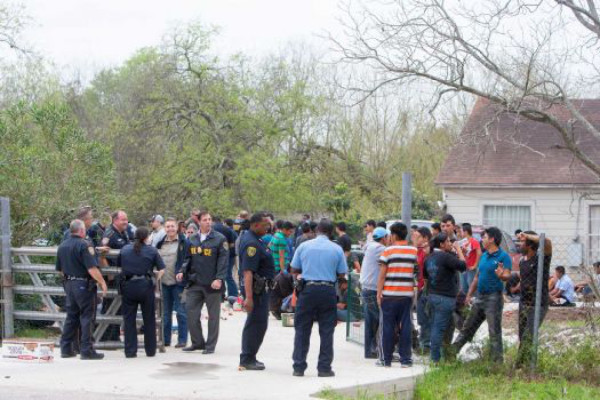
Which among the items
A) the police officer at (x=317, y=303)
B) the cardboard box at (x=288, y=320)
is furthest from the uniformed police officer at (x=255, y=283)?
the cardboard box at (x=288, y=320)

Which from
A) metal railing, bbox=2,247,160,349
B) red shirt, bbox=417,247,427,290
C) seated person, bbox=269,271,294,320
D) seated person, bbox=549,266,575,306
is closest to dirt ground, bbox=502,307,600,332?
seated person, bbox=549,266,575,306

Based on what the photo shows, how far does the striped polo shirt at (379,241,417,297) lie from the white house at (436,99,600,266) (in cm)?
1635

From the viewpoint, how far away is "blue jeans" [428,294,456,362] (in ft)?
41.1

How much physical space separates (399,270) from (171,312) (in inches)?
154

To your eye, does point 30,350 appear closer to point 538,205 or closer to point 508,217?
point 508,217

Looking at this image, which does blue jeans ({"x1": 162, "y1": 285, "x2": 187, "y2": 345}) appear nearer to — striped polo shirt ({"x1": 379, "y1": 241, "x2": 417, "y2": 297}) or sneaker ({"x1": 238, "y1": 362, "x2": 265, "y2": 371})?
sneaker ({"x1": 238, "y1": 362, "x2": 265, "y2": 371})

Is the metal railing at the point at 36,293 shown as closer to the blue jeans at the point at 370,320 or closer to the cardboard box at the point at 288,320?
the blue jeans at the point at 370,320

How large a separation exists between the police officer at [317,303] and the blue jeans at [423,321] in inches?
82.8

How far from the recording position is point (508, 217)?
1160 inches

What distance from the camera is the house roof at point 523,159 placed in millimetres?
29109

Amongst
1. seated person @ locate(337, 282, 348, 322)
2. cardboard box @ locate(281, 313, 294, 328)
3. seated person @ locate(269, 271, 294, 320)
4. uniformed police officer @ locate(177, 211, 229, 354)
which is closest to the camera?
uniformed police officer @ locate(177, 211, 229, 354)

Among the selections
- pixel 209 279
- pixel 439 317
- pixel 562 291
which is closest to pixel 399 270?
pixel 439 317

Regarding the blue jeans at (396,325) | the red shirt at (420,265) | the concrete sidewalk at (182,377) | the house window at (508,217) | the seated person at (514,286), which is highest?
the house window at (508,217)

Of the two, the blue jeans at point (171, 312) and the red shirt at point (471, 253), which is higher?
the red shirt at point (471, 253)
